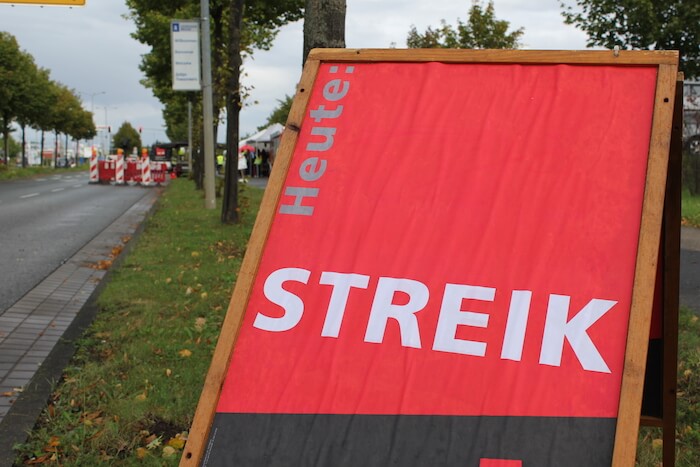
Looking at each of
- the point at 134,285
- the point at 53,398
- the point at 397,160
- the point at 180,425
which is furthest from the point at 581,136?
the point at 134,285

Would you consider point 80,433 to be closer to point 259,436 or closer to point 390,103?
point 259,436

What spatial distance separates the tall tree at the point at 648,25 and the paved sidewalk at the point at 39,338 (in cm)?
1505

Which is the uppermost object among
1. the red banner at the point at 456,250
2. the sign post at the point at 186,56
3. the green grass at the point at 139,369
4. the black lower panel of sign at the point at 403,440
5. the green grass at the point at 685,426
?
the sign post at the point at 186,56

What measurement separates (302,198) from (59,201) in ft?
74.1

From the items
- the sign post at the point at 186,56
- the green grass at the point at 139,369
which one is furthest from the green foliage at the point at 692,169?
the green grass at the point at 139,369

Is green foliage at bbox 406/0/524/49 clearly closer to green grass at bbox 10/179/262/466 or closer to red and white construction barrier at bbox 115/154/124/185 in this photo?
red and white construction barrier at bbox 115/154/124/185

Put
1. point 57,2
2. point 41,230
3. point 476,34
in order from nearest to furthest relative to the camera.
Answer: point 57,2, point 41,230, point 476,34

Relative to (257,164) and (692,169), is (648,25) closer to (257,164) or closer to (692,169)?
(692,169)

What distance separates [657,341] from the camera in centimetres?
292

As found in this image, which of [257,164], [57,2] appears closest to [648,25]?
[57,2]

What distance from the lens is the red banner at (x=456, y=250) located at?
2.30 metres

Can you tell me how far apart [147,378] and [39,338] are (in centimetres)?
158

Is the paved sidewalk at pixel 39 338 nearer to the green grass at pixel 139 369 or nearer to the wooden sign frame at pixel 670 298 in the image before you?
the green grass at pixel 139 369

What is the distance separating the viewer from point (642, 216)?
238cm
